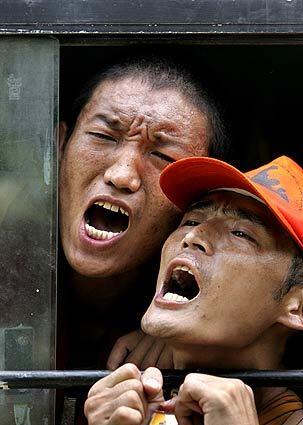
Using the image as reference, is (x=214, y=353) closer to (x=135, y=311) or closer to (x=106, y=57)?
(x=135, y=311)

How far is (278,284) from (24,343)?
55cm

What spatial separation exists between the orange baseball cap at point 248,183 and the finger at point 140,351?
13.5 inches

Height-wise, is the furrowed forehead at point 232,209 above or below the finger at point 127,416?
above

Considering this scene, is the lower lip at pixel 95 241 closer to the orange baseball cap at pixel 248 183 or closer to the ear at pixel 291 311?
the orange baseball cap at pixel 248 183

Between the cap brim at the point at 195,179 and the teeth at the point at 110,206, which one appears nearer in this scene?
the cap brim at the point at 195,179

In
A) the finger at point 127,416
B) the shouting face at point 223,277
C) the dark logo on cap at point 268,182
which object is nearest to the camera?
the finger at point 127,416

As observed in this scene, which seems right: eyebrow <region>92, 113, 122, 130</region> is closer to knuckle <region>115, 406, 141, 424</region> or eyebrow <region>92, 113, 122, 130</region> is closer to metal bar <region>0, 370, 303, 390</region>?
metal bar <region>0, 370, 303, 390</region>

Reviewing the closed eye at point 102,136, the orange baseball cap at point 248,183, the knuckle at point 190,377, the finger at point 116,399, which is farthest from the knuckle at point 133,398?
the closed eye at point 102,136

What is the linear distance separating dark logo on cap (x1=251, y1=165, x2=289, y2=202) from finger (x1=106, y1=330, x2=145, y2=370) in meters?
0.49

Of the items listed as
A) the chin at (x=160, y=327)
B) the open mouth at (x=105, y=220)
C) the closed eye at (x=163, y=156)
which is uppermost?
the closed eye at (x=163, y=156)

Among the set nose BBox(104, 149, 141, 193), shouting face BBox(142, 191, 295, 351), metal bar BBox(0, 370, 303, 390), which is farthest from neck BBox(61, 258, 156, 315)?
metal bar BBox(0, 370, 303, 390)

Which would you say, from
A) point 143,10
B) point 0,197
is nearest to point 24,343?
point 0,197

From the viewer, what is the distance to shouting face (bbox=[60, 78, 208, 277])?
8.91 ft

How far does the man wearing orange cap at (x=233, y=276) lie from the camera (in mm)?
2463
